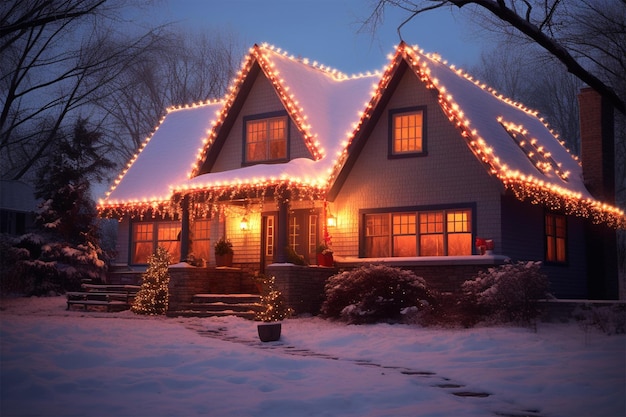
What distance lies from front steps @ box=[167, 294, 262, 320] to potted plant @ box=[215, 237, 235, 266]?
2034 mm

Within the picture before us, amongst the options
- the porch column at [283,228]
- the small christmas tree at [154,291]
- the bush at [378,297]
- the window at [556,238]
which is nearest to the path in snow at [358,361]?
the bush at [378,297]

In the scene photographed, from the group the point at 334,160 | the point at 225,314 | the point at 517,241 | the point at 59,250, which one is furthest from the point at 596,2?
the point at 59,250

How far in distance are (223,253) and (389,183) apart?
5.80 m

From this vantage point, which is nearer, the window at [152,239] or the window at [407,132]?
the window at [407,132]

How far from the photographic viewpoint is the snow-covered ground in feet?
27.0

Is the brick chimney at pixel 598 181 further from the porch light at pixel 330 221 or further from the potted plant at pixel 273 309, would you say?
the potted plant at pixel 273 309

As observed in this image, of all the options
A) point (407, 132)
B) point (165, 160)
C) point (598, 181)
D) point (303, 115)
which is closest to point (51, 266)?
point (165, 160)

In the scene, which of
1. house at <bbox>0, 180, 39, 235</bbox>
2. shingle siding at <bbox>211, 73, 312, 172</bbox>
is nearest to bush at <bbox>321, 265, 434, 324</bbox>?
shingle siding at <bbox>211, 73, 312, 172</bbox>

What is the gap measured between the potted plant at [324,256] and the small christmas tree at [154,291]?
180 inches

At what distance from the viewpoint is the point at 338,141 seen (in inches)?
894

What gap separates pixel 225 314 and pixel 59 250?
33.7 ft

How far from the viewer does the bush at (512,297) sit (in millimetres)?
15742

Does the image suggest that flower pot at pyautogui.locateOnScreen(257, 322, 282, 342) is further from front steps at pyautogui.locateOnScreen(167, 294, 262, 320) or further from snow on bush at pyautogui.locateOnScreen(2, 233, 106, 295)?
snow on bush at pyautogui.locateOnScreen(2, 233, 106, 295)

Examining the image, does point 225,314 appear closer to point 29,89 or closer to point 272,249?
point 272,249
